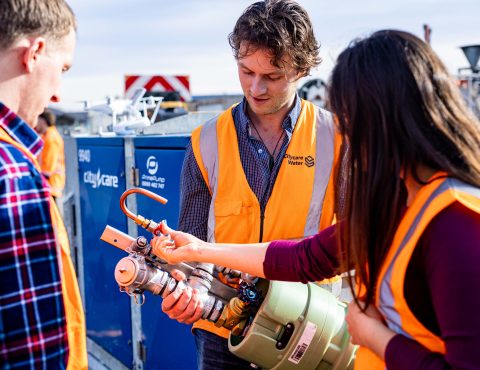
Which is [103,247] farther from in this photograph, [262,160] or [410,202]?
[410,202]

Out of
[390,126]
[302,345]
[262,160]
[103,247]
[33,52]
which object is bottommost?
[103,247]

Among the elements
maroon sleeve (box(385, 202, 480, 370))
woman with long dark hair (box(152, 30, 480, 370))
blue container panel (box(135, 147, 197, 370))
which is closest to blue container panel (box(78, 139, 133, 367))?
blue container panel (box(135, 147, 197, 370))

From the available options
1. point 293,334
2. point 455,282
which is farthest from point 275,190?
point 455,282

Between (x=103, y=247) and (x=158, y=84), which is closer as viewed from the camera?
(x=103, y=247)

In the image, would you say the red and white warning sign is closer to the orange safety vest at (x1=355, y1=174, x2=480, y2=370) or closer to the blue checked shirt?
the blue checked shirt

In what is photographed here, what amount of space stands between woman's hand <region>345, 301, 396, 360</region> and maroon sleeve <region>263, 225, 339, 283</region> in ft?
0.78

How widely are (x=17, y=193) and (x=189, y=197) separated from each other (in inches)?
39.9

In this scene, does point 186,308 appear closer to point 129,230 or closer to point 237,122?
point 237,122

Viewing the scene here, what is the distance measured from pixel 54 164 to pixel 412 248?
4691mm

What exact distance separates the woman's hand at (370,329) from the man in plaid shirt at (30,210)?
2.02 feet

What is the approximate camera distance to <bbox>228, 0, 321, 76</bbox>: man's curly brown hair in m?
2.17

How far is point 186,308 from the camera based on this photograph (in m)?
1.91

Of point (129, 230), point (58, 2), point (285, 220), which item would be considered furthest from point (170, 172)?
point (58, 2)

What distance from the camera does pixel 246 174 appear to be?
2.19m
